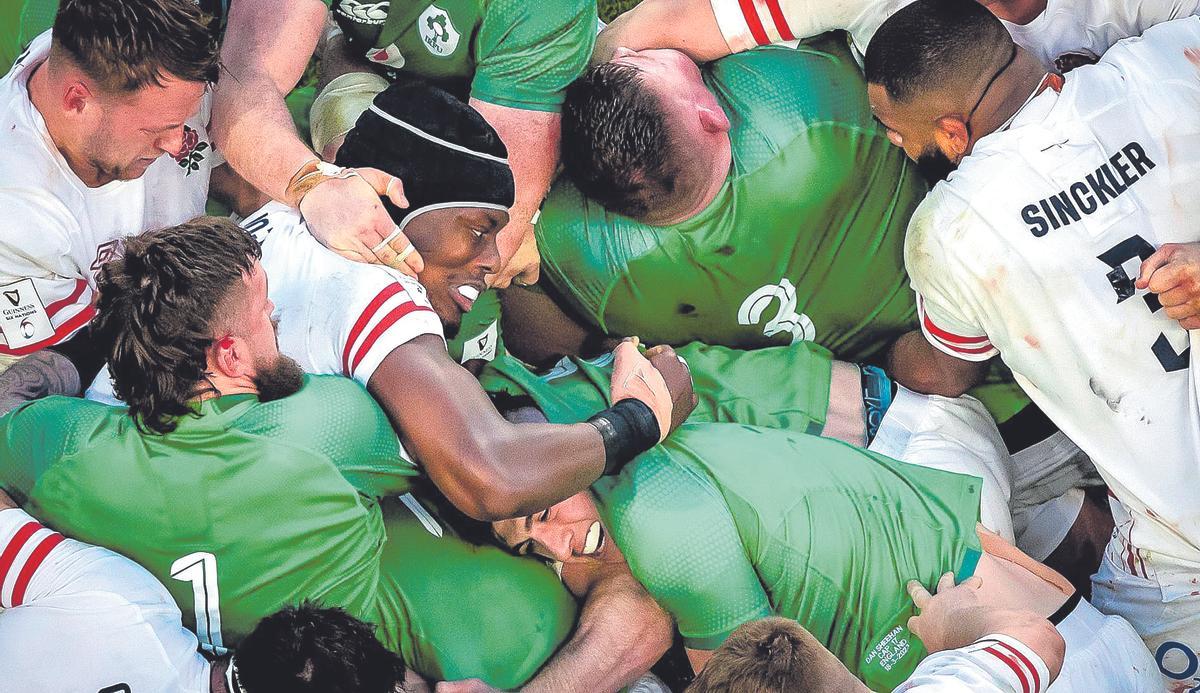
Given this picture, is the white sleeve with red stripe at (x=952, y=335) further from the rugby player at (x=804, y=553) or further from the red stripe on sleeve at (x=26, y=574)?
the red stripe on sleeve at (x=26, y=574)

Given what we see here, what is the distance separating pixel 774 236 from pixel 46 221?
220cm

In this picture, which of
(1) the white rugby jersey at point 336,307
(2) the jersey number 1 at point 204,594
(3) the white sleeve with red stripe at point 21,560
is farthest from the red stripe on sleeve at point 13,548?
(1) the white rugby jersey at point 336,307

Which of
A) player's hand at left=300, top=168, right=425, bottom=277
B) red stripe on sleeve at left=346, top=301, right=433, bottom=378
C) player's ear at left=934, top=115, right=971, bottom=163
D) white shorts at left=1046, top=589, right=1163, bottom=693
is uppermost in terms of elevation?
player's ear at left=934, top=115, right=971, bottom=163

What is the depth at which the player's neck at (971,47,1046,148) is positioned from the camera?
3.29m

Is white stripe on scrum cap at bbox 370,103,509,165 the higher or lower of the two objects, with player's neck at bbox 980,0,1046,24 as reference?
lower

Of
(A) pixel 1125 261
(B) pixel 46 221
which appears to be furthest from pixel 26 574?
(A) pixel 1125 261

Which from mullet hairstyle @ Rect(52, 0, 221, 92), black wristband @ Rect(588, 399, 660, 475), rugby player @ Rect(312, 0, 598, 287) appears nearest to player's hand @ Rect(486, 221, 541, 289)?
rugby player @ Rect(312, 0, 598, 287)

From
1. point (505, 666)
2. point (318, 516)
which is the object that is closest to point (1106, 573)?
point (505, 666)

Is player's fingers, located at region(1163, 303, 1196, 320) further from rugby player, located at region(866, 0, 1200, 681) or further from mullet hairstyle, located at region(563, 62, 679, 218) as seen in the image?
mullet hairstyle, located at region(563, 62, 679, 218)

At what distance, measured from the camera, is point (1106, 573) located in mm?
3508

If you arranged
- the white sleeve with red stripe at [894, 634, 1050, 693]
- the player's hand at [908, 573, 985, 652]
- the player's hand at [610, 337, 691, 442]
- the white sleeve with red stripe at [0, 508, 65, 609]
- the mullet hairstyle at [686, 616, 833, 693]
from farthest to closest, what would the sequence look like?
the player's hand at [610, 337, 691, 442]
the player's hand at [908, 573, 985, 652]
the white sleeve with red stripe at [0, 508, 65, 609]
the white sleeve with red stripe at [894, 634, 1050, 693]
the mullet hairstyle at [686, 616, 833, 693]

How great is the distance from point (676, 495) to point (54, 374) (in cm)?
180

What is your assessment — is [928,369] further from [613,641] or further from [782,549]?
[613,641]

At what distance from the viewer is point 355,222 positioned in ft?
10.8
